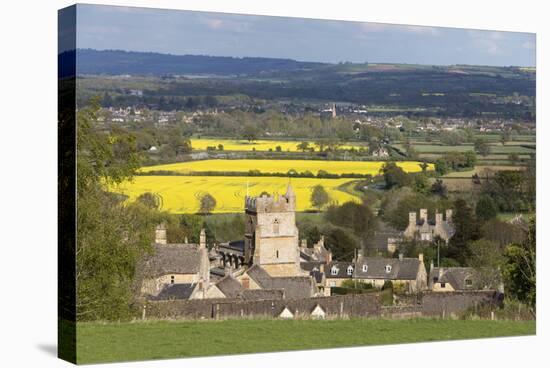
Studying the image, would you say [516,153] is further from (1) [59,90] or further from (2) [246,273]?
(1) [59,90]

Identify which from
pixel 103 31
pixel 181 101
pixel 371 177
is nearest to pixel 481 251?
pixel 371 177

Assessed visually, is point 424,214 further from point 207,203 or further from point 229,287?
point 207,203

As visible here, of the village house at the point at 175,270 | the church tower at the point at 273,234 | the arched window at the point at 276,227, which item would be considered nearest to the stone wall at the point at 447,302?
the church tower at the point at 273,234

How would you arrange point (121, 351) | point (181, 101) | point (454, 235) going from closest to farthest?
1. point (121, 351)
2. point (181, 101)
3. point (454, 235)

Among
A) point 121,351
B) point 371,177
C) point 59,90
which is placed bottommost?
point 121,351

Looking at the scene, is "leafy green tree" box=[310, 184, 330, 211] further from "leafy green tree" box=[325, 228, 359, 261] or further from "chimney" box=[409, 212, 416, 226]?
"chimney" box=[409, 212, 416, 226]

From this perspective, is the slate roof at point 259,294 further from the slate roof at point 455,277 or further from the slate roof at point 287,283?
the slate roof at point 455,277
